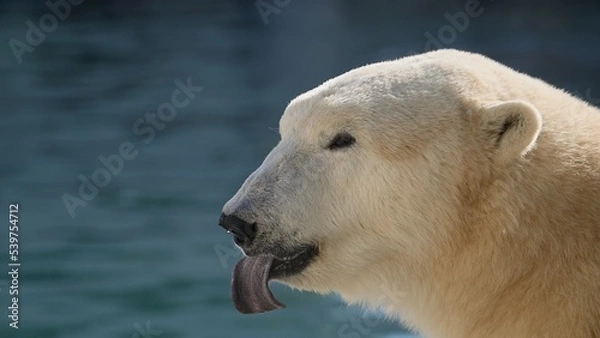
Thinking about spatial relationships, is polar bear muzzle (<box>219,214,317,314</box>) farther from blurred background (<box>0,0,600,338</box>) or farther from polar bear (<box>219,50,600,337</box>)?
blurred background (<box>0,0,600,338</box>)

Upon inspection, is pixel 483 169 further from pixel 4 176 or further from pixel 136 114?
pixel 136 114

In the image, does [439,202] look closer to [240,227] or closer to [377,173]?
[377,173]

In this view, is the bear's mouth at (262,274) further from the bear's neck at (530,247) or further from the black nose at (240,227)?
the bear's neck at (530,247)

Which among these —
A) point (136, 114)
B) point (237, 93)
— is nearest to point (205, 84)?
point (237, 93)

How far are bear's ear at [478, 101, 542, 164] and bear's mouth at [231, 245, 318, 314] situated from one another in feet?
1.71

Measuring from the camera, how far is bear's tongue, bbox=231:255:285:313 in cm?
280

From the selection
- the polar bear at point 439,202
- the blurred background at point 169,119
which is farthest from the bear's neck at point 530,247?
the blurred background at point 169,119

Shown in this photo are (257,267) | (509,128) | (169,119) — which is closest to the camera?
(509,128)

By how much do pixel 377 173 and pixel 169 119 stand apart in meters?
6.89

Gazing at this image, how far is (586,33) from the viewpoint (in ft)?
39.2

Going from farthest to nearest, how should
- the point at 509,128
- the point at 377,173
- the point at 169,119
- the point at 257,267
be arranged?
the point at 169,119 < the point at 257,267 < the point at 377,173 < the point at 509,128

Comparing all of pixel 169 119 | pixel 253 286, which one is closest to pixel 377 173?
pixel 253 286

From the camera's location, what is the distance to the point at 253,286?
9.27 ft

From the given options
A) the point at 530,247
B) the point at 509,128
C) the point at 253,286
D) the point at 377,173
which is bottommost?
the point at 253,286
